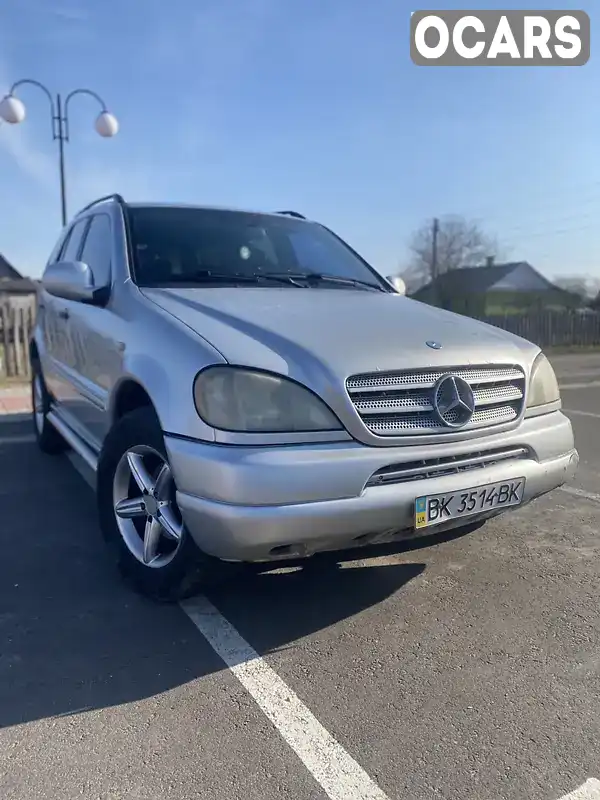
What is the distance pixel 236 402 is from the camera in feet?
8.09

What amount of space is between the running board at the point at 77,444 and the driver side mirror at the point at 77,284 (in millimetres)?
862

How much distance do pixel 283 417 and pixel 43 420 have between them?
401 centimetres

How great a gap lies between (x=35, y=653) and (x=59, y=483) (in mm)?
2638

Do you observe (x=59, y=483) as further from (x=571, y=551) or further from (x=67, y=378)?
(x=571, y=551)

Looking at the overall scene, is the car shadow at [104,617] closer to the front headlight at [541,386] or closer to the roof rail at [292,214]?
the front headlight at [541,386]

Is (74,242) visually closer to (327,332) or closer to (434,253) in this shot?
(327,332)

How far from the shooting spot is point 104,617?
9.39 feet

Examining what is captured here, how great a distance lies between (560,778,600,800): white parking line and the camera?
5.98 ft

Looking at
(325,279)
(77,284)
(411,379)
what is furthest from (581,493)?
(77,284)

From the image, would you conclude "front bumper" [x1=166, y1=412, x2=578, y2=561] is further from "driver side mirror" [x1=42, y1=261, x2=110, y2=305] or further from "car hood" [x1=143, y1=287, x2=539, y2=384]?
"driver side mirror" [x1=42, y1=261, x2=110, y2=305]

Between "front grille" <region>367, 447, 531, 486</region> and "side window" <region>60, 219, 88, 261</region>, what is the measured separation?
10.7ft

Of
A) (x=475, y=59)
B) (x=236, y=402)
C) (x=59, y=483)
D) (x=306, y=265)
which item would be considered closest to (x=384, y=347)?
(x=236, y=402)

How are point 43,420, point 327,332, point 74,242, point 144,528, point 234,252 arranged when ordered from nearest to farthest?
point 327,332 → point 144,528 → point 234,252 → point 74,242 → point 43,420

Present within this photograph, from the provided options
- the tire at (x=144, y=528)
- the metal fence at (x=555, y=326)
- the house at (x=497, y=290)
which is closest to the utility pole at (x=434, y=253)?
the house at (x=497, y=290)
